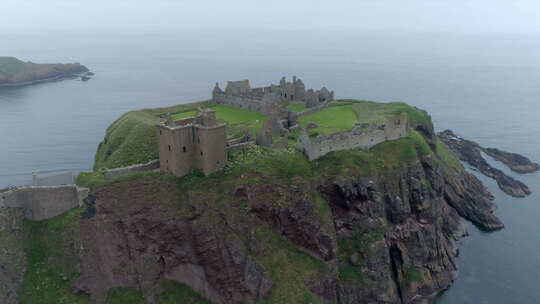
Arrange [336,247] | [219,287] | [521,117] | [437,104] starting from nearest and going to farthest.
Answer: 1. [219,287]
2. [336,247]
3. [521,117]
4. [437,104]

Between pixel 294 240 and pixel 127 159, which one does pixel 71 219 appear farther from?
pixel 294 240

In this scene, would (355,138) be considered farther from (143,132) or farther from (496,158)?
(496,158)

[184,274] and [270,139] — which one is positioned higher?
[270,139]

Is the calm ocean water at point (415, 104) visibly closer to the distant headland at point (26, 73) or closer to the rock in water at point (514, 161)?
the rock in water at point (514, 161)

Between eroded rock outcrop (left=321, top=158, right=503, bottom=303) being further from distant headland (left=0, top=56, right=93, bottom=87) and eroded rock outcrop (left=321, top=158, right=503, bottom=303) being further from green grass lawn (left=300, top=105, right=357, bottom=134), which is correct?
distant headland (left=0, top=56, right=93, bottom=87)

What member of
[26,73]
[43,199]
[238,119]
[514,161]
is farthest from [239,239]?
[26,73]

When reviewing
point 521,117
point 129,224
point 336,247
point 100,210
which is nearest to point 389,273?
point 336,247

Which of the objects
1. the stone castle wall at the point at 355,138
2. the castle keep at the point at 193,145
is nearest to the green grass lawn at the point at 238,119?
the castle keep at the point at 193,145
